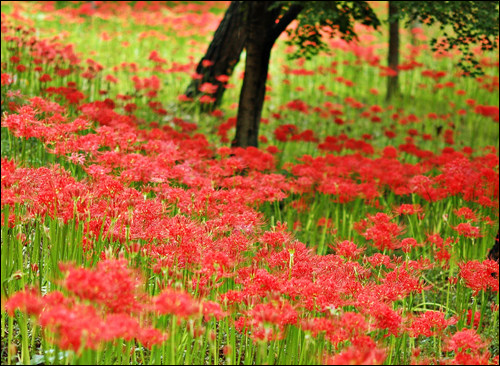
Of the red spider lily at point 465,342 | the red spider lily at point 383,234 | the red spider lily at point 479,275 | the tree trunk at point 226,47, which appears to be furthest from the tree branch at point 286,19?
the red spider lily at point 465,342

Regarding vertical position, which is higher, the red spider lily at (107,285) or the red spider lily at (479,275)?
the red spider lily at (107,285)

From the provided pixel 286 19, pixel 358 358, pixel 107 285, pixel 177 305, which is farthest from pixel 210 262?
pixel 286 19

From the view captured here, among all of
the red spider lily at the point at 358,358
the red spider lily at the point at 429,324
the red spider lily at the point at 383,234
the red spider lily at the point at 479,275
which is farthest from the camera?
the red spider lily at the point at 383,234

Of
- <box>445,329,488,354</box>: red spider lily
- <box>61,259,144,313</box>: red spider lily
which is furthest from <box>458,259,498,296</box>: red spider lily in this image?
<box>61,259,144,313</box>: red spider lily

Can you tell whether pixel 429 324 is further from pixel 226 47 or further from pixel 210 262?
pixel 226 47

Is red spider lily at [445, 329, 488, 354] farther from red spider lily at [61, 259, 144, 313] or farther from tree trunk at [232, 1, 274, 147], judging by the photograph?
tree trunk at [232, 1, 274, 147]

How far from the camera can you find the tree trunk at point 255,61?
24.5ft

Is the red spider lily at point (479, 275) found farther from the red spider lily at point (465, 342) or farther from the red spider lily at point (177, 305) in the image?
the red spider lily at point (177, 305)

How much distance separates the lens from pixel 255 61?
24.9ft

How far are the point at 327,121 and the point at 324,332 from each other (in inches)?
351

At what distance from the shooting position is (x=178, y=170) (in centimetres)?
436

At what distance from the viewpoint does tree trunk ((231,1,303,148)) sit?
7461 mm

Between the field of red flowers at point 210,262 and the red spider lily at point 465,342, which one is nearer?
the field of red flowers at point 210,262

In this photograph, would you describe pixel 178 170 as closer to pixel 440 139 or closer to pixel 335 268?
pixel 335 268
